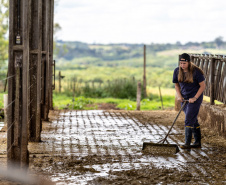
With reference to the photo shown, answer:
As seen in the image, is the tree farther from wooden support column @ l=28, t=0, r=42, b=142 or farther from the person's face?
wooden support column @ l=28, t=0, r=42, b=142

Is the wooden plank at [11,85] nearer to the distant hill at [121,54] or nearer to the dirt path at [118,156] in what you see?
the dirt path at [118,156]

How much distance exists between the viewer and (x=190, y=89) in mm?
8742

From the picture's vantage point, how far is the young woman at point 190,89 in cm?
858

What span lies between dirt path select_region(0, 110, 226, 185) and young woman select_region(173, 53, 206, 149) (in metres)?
0.41

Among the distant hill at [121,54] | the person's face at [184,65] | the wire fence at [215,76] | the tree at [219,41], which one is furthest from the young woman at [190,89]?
the tree at [219,41]

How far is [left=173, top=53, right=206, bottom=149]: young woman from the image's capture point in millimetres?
8578

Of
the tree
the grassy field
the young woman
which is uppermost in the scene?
the tree

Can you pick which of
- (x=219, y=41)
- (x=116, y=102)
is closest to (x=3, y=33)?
(x=116, y=102)

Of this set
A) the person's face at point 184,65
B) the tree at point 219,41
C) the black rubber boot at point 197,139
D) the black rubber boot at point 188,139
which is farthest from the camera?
the tree at point 219,41

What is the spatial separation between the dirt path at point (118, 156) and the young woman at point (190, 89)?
1.34 ft

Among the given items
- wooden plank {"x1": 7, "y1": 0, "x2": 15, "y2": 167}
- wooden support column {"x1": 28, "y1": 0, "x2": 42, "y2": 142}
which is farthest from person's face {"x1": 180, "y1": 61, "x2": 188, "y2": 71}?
wooden plank {"x1": 7, "y1": 0, "x2": 15, "y2": 167}

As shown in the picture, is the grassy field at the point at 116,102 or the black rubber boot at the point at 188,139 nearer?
the black rubber boot at the point at 188,139

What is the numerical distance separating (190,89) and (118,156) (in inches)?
80.6

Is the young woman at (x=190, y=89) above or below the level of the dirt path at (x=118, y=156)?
above
